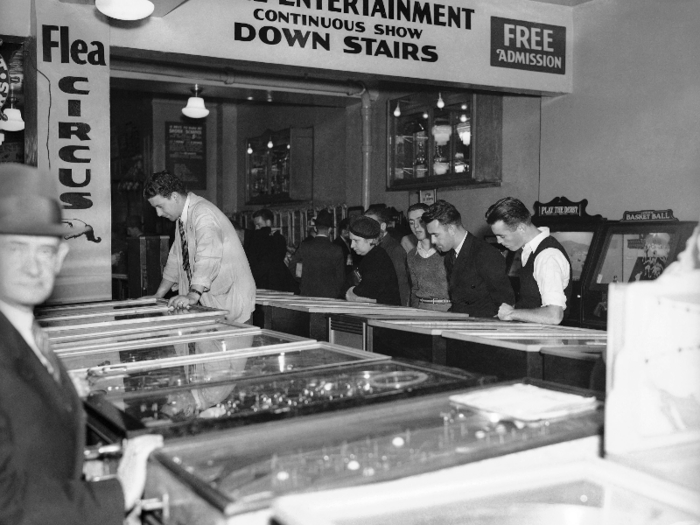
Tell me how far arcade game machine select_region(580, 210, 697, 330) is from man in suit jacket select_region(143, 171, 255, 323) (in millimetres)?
2610

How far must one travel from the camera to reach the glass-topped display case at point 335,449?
140 cm

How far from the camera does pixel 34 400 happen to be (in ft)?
4.41

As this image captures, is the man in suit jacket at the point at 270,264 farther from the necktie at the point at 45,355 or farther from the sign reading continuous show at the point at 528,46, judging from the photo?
the necktie at the point at 45,355

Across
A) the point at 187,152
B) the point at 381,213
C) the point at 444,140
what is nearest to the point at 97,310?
the point at 381,213

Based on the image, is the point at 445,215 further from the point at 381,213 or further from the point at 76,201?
the point at 76,201

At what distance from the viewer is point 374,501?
1372 mm

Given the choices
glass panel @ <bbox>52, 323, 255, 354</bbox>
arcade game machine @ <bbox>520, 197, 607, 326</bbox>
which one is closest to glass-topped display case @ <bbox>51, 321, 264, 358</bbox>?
glass panel @ <bbox>52, 323, 255, 354</bbox>

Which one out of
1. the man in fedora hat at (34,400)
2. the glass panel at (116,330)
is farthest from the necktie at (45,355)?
the glass panel at (116,330)

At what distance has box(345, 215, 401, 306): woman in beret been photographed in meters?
5.53

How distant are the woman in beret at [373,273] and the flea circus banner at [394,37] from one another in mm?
1306

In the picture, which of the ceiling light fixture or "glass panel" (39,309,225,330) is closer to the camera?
"glass panel" (39,309,225,330)

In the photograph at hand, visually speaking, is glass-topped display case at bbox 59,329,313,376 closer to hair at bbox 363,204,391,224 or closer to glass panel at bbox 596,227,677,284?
hair at bbox 363,204,391,224

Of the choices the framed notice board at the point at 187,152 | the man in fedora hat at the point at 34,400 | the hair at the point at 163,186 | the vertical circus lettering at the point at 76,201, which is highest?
the framed notice board at the point at 187,152

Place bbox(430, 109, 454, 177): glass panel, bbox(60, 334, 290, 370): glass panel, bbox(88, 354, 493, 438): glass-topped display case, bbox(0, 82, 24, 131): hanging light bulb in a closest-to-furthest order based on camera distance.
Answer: bbox(88, 354, 493, 438): glass-topped display case
bbox(60, 334, 290, 370): glass panel
bbox(0, 82, 24, 131): hanging light bulb
bbox(430, 109, 454, 177): glass panel
